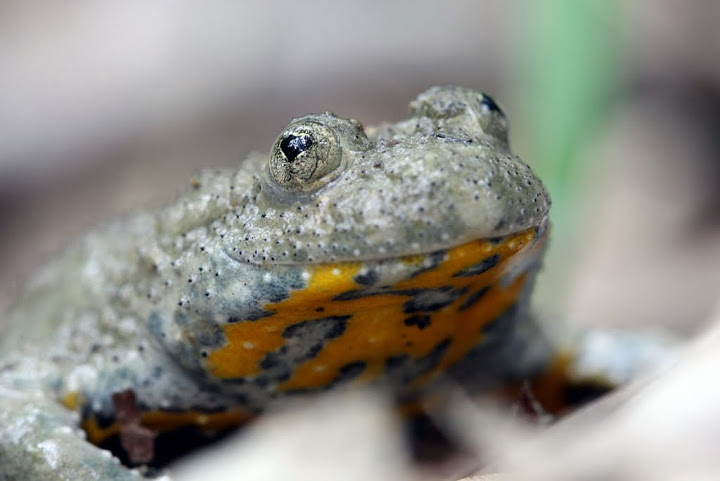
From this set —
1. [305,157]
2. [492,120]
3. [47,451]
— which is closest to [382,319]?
[305,157]

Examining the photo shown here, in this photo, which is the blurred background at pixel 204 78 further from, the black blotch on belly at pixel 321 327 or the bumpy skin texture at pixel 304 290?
the black blotch on belly at pixel 321 327

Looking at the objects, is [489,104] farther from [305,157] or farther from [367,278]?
[367,278]

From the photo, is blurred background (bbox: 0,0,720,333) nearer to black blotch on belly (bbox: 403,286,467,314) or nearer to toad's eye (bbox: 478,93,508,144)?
toad's eye (bbox: 478,93,508,144)

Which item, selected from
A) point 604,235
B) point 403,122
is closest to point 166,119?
point 604,235

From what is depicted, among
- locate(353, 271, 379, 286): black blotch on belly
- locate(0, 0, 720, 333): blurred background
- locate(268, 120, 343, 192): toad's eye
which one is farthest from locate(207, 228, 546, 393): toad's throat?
locate(0, 0, 720, 333): blurred background

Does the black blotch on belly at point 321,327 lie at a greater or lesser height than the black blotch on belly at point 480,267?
greater

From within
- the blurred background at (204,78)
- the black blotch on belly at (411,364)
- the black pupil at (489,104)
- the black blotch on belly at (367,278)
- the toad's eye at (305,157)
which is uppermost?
the blurred background at (204,78)

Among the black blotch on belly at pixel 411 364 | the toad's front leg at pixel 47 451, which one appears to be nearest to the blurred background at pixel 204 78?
the black blotch on belly at pixel 411 364
